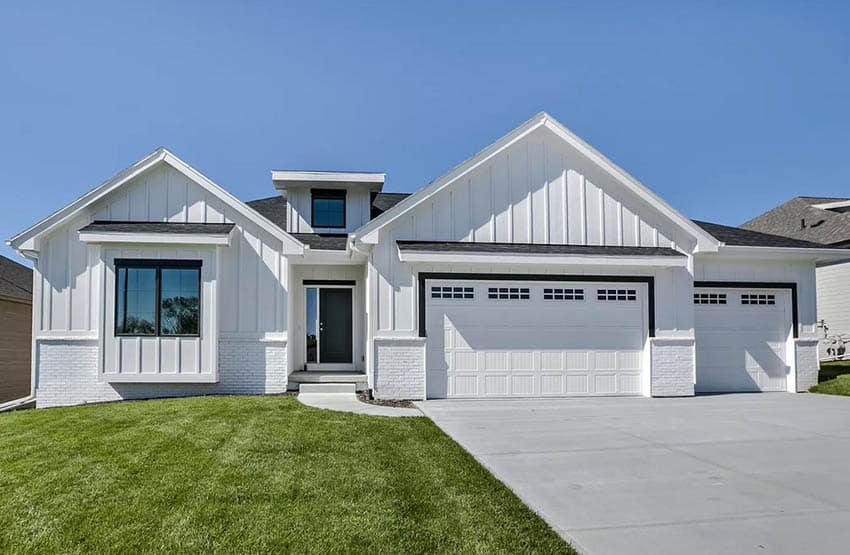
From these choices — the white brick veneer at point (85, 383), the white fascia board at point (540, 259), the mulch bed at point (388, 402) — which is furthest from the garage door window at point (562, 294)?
the white brick veneer at point (85, 383)

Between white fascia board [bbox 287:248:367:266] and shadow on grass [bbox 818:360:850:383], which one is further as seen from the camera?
shadow on grass [bbox 818:360:850:383]

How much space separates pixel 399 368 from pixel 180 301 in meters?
4.69

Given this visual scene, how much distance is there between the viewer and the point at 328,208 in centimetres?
1520

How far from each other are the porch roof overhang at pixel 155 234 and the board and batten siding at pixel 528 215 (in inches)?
129

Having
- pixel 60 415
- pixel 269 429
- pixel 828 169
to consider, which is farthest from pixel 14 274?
pixel 828 169

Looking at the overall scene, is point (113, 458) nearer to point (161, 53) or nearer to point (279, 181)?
point (279, 181)

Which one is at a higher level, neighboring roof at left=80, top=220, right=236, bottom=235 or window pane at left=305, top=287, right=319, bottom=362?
neighboring roof at left=80, top=220, right=236, bottom=235

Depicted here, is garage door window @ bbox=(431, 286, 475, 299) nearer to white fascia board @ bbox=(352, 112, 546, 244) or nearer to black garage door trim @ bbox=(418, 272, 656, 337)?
black garage door trim @ bbox=(418, 272, 656, 337)

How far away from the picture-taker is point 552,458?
258 inches

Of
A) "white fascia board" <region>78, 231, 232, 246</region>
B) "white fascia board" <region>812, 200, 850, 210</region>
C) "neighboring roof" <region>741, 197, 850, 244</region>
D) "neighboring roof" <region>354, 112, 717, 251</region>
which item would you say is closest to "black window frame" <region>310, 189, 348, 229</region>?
"neighboring roof" <region>354, 112, 717, 251</region>

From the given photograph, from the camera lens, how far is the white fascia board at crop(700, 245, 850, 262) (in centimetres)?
1282

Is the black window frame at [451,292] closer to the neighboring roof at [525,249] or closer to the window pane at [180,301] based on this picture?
the neighboring roof at [525,249]

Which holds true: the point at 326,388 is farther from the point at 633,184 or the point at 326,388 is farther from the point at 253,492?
the point at 633,184

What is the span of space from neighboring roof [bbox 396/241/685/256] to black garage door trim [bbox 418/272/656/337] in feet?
1.86
